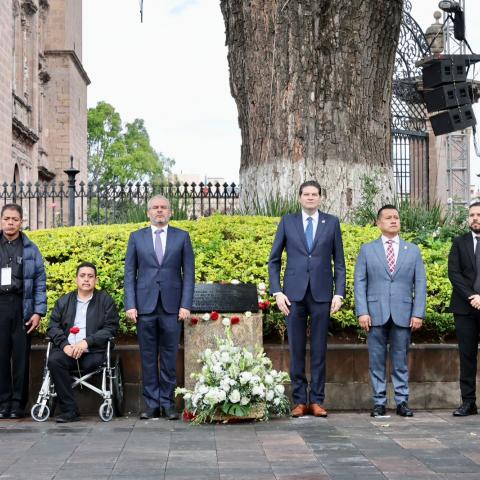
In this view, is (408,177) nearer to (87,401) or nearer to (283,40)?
(283,40)

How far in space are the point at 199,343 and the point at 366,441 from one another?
2243 mm

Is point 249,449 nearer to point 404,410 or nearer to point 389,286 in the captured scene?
point 404,410

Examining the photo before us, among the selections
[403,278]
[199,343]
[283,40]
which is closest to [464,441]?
[403,278]

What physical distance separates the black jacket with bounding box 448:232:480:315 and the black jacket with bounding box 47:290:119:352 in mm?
3058

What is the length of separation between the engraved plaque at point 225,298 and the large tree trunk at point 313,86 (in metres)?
2.96

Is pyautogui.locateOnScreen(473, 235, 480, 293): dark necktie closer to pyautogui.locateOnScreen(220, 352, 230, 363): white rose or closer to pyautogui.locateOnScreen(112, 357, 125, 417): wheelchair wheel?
pyautogui.locateOnScreen(220, 352, 230, 363): white rose

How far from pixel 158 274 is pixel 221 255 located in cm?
132

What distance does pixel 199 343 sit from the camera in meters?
9.04

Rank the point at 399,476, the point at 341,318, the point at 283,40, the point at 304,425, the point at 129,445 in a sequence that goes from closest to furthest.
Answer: the point at 399,476, the point at 129,445, the point at 304,425, the point at 341,318, the point at 283,40

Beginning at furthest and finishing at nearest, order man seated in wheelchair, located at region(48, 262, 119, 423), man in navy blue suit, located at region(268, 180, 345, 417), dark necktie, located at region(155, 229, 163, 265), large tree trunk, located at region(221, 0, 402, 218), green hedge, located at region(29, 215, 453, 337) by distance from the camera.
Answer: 1. large tree trunk, located at region(221, 0, 402, 218)
2. green hedge, located at region(29, 215, 453, 337)
3. dark necktie, located at region(155, 229, 163, 265)
4. man in navy blue suit, located at region(268, 180, 345, 417)
5. man seated in wheelchair, located at region(48, 262, 119, 423)

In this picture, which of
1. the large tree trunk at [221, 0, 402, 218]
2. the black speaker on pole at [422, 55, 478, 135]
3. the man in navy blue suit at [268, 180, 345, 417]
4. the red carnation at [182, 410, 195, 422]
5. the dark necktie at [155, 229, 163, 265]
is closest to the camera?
the red carnation at [182, 410, 195, 422]

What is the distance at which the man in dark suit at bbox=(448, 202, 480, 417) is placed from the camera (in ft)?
28.8

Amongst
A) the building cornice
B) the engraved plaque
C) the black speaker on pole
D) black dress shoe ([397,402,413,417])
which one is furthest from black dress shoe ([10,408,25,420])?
the building cornice

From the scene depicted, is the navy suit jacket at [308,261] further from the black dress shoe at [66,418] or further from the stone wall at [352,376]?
the black dress shoe at [66,418]
